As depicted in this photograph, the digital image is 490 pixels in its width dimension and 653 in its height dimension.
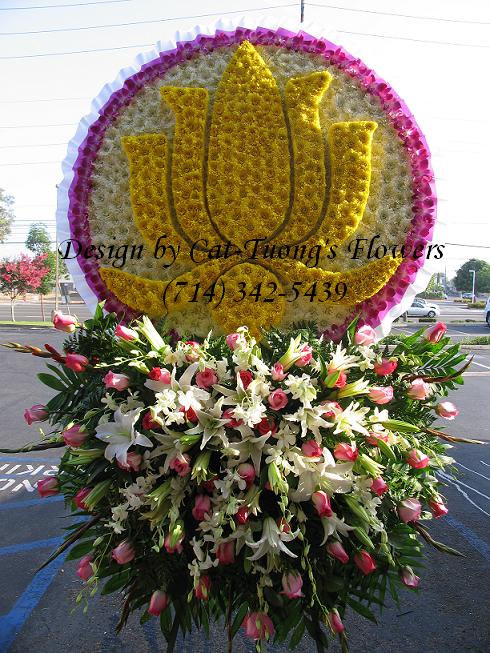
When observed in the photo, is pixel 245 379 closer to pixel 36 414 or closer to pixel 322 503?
pixel 322 503

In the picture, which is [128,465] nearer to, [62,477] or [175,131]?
[62,477]

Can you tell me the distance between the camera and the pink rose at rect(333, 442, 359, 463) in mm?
1894

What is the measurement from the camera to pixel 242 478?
188 cm

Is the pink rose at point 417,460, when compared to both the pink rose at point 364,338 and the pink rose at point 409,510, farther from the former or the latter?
the pink rose at point 364,338

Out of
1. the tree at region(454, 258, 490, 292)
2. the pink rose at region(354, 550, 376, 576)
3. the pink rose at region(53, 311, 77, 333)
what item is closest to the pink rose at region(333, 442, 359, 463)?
the pink rose at region(354, 550, 376, 576)

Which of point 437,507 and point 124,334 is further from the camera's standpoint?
point 437,507

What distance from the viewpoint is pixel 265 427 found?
1.91m

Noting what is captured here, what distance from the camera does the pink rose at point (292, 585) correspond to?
186 cm

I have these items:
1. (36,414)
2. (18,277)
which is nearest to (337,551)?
(36,414)

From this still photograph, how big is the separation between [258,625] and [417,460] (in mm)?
809

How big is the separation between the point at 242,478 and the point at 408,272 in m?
1.27

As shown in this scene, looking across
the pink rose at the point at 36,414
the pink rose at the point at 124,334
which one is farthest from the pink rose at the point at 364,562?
the pink rose at the point at 36,414

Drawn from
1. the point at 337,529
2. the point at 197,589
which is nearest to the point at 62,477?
the point at 197,589

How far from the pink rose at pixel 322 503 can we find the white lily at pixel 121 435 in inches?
22.4
